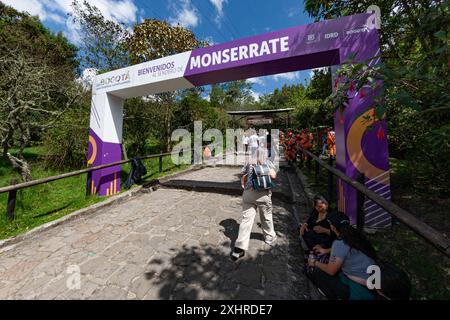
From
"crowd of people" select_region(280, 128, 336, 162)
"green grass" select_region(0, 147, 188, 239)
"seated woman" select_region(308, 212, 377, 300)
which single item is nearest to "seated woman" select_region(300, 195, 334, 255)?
"seated woman" select_region(308, 212, 377, 300)

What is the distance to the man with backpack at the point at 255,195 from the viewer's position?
2828mm

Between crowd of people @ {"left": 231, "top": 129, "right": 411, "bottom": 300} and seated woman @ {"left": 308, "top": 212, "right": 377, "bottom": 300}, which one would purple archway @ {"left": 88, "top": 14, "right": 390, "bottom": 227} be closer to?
crowd of people @ {"left": 231, "top": 129, "right": 411, "bottom": 300}

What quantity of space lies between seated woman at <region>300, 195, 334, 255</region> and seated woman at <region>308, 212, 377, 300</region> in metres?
0.48

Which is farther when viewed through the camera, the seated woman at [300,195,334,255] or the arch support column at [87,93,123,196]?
the arch support column at [87,93,123,196]

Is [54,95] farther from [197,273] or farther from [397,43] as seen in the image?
[397,43]

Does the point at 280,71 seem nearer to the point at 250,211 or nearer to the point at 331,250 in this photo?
the point at 250,211

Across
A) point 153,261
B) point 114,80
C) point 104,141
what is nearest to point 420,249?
point 153,261

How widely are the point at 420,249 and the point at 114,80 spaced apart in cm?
701

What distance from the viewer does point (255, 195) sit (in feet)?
9.64

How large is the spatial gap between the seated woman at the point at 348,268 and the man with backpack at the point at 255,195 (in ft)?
3.23

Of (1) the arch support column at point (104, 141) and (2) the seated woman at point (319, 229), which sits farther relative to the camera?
(1) the arch support column at point (104, 141)

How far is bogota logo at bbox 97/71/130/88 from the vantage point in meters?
5.49

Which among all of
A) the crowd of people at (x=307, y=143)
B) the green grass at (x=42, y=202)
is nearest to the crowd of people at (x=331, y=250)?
the green grass at (x=42, y=202)

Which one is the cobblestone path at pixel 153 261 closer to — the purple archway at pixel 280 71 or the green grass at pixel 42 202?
the green grass at pixel 42 202
